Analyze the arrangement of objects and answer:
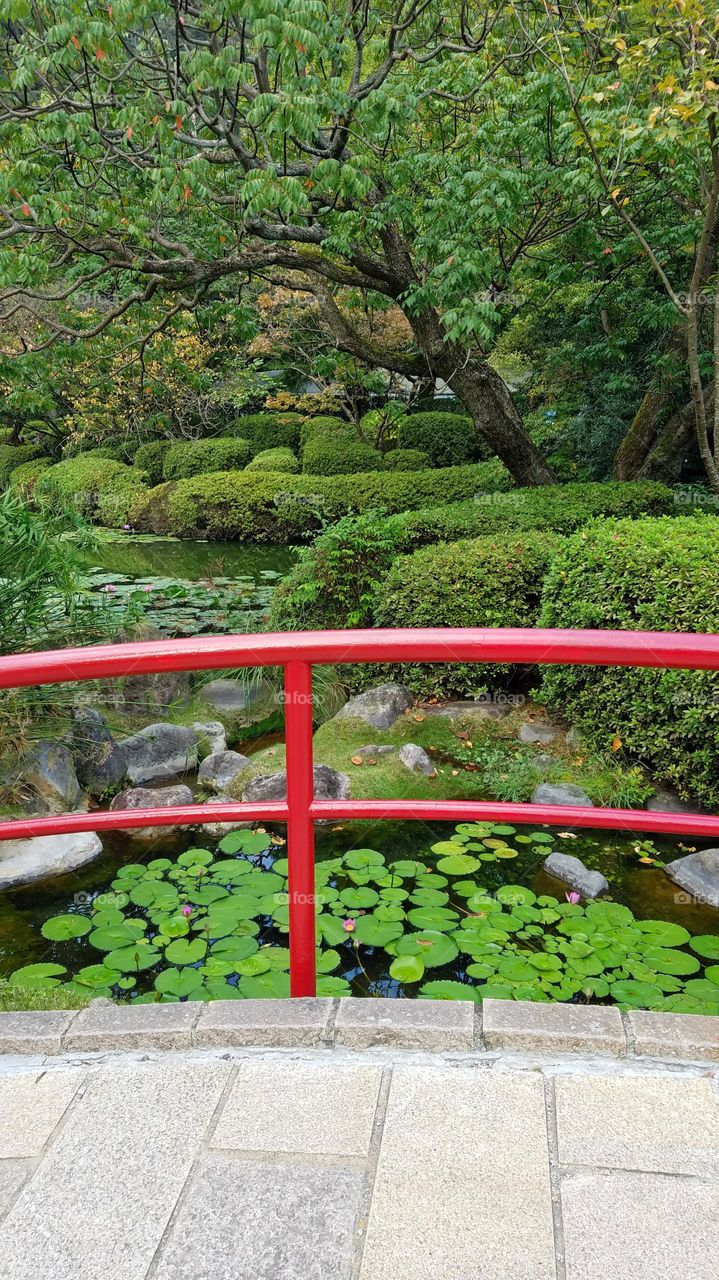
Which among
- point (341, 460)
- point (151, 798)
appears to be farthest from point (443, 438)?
point (151, 798)

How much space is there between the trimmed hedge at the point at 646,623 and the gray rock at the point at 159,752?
2038 mm

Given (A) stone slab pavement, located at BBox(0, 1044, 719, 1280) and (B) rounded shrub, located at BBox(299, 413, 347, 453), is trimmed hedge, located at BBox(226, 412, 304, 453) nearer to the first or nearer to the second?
(B) rounded shrub, located at BBox(299, 413, 347, 453)

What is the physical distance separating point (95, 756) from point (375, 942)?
90.0 inches

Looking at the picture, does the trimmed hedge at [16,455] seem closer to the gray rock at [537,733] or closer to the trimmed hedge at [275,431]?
the trimmed hedge at [275,431]

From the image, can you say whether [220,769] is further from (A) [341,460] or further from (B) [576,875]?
(A) [341,460]

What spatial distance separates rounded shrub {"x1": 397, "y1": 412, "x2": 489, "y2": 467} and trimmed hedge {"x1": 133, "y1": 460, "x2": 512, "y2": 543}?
222 centimetres

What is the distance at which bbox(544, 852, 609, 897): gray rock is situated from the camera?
11.6 ft

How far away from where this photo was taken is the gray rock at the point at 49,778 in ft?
14.5

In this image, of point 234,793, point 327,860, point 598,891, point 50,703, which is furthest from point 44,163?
point 598,891

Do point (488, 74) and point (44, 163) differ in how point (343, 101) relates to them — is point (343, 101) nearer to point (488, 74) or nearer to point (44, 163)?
point (488, 74)

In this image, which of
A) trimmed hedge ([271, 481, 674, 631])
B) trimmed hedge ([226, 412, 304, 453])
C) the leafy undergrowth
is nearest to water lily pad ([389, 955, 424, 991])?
the leafy undergrowth

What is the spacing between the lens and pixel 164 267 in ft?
21.9

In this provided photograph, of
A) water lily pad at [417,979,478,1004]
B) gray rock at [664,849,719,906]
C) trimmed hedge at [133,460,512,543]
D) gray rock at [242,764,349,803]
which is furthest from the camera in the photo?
trimmed hedge at [133,460,512,543]

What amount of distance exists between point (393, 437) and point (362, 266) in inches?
282
